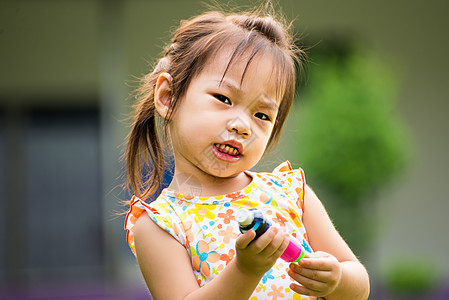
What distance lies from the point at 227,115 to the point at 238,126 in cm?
3

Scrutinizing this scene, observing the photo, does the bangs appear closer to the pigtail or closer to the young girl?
the young girl

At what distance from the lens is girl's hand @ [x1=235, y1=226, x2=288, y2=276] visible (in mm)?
1122

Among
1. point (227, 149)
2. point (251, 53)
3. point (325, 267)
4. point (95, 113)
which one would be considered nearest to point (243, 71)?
point (251, 53)

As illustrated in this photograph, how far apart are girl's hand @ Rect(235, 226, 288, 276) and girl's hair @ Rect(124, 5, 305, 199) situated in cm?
38

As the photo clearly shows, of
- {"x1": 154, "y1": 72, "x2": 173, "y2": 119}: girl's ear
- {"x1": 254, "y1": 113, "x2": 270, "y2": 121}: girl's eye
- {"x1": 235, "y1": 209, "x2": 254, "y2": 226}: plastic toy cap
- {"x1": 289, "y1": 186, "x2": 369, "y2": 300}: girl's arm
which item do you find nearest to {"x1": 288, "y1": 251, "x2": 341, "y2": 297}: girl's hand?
{"x1": 289, "y1": 186, "x2": 369, "y2": 300}: girl's arm

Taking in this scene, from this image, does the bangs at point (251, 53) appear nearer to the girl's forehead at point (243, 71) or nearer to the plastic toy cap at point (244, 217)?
the girl's forehead at point (243, 71)

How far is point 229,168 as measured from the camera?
4.53ft

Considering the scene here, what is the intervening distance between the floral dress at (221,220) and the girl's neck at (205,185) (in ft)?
0.06

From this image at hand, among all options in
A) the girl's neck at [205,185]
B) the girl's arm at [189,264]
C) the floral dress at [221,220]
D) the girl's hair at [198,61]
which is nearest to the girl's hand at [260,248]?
the girl's arm at [189,264]

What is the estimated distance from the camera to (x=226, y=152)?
4.47ft

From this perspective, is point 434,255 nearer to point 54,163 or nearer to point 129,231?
point 54,163

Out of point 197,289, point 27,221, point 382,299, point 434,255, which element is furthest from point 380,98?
point 197,289

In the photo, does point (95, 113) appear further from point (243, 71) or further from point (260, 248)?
point (260, 248)

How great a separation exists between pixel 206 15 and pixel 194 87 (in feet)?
0.81
